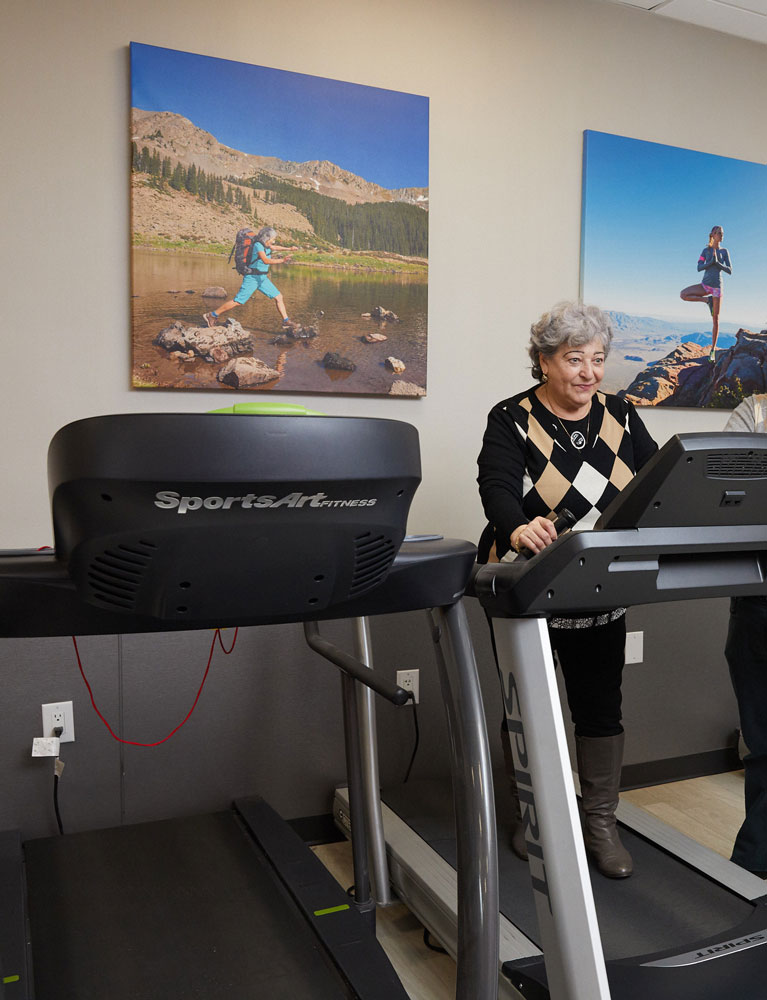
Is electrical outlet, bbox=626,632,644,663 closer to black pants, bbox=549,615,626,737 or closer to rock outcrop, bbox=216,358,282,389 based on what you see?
black pants, bbox=549,615,626,737

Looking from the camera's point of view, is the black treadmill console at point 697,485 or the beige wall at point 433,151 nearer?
the black treadmill console at point 697,485

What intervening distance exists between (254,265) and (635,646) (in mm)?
1960

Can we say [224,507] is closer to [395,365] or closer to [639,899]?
[639,899]

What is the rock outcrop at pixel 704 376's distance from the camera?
Result: 10.8ft

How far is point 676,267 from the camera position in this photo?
10.9 feet

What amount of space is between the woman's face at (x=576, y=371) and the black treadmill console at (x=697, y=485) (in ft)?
3.20

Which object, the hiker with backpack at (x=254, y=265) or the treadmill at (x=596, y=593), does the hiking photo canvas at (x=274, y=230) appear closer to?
the hiker with backpack at (x=254, y=265)

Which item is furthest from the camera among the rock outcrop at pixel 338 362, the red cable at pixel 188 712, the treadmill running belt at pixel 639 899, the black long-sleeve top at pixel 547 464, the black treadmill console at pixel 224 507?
the rock outcrop at pixel 338 362

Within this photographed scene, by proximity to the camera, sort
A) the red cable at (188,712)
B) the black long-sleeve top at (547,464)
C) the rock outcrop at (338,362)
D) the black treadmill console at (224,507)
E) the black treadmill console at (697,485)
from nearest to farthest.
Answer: the black treadmill console at (224,507)
the black treadmill console at (697,485)
the black long-sleeve top at (547,464)
the red cable at (188,712)
the rock outcrop at (338,362)

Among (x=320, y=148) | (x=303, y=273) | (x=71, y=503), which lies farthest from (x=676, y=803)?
(x=71, y=503)

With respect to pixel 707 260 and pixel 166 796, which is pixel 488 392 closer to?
pixel 707 260

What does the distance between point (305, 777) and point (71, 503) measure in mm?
2135

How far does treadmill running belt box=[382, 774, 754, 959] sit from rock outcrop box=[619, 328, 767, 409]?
165cm

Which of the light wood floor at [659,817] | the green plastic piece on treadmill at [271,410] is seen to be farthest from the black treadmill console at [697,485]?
the light wood floor at [659,817]
